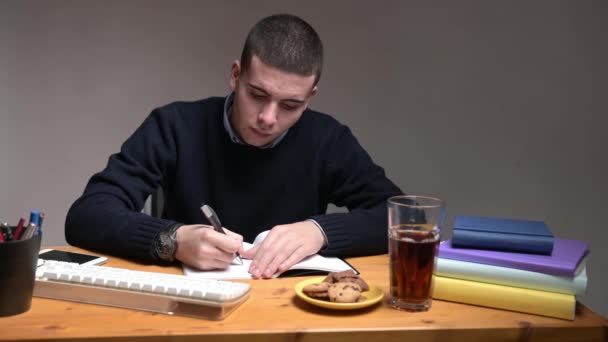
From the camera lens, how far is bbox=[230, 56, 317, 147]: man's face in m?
1.52

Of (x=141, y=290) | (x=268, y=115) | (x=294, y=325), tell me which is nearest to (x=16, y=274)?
(x=141, y=290)

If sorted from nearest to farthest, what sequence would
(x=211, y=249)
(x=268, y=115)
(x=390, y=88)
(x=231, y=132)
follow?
(x=211, y=249) < (x=268, y=115) < (x=231, y=132) < (x=390, y=88)

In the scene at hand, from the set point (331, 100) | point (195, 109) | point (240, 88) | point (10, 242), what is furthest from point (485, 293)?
point (331, 100)

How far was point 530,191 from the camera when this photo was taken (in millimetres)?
2820

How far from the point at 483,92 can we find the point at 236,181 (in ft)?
4.66

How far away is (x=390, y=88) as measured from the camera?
2771mm

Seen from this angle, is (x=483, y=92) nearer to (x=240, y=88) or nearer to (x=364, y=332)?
(x=240, y=88)

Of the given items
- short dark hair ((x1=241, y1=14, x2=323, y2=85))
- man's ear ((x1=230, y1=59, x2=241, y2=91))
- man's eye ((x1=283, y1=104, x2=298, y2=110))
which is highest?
short dark hair ((x1=241, y1=14, x2=323, y2=85))

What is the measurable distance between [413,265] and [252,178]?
0.92 m

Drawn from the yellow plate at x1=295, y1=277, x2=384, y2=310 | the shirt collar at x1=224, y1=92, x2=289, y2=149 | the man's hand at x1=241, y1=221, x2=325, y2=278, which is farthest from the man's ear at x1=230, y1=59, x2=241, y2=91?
the yellow plate at x1=295, y1=277, x2=384, y2=310

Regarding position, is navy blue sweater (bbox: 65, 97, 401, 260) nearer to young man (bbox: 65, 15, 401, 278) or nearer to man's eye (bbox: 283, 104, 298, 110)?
young man (bbox: 65, 15, 401, 278)

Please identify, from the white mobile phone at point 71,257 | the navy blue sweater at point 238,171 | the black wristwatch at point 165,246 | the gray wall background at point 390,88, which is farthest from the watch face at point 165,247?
the gray wall background at point 390,88

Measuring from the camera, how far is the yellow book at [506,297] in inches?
38.7

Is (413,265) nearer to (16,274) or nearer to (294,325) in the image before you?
(294,325)
